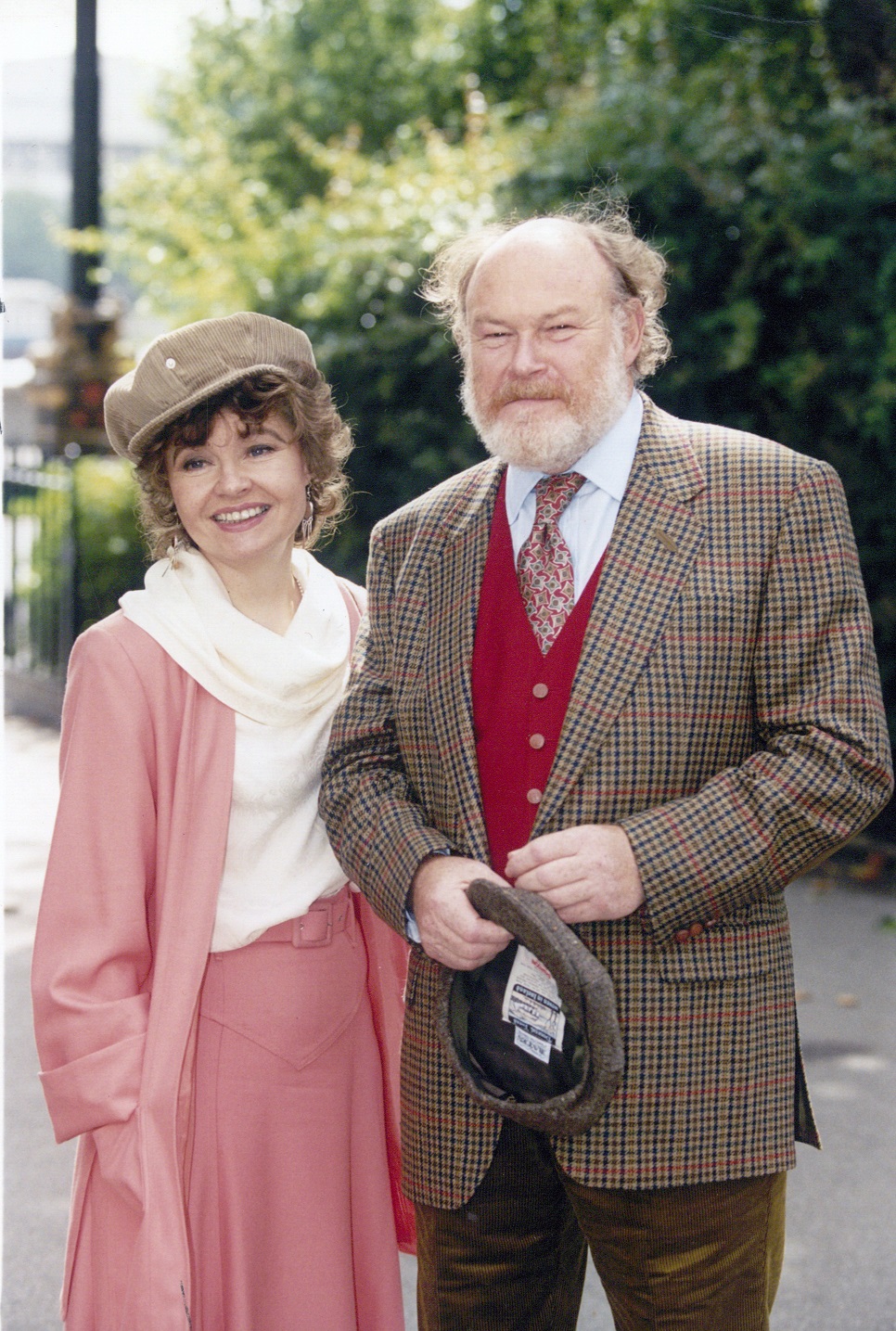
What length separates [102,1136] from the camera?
2135 millimetres

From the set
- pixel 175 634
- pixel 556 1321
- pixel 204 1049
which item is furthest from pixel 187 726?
pixel 556 1321

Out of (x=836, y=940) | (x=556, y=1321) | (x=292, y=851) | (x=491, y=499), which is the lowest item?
(x=836, y=940)

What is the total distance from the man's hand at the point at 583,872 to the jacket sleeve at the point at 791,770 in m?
0.02

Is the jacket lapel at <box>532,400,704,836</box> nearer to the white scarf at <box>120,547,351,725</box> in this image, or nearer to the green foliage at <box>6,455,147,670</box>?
the white scarf at <box>120,547,351,725</box>

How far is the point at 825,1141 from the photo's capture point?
13.3ft

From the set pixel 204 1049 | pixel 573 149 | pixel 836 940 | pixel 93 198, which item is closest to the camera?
pixel 204 1049

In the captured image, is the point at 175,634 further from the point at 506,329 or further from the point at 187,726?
the point at 506,329

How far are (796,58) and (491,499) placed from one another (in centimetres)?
664

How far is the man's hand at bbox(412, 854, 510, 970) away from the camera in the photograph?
6.46 ft

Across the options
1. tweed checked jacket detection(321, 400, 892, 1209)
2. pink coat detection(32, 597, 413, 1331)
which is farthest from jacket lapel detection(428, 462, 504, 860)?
pink coat detection(32, 597, 413, 1331)

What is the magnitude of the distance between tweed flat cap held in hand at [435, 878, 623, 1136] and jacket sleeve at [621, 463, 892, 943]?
0.16m

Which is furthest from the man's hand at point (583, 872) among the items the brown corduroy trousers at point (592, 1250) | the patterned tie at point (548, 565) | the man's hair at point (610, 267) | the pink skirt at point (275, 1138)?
the man's hair at point (610, 267)

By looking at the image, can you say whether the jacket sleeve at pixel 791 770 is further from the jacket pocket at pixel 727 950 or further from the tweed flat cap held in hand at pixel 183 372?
the tweed flat cap held in hand at pixel 183 372

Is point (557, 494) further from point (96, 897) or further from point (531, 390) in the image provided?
point (96, 897)
